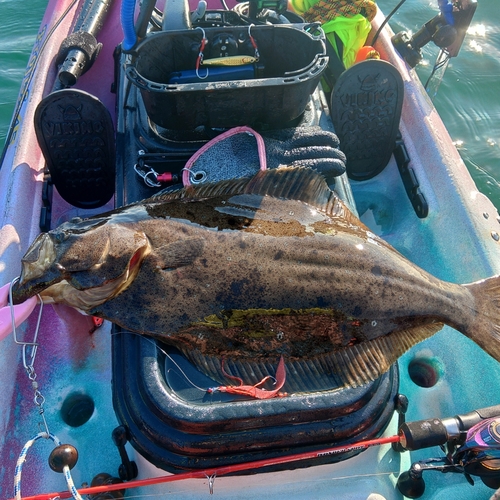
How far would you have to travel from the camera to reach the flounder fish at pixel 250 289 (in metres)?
2.51

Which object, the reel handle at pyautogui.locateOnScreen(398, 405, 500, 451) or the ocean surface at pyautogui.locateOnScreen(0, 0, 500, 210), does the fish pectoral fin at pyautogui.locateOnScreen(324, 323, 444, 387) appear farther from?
the ocean surface at pyautogui.locateOnScreen(0, 0, 500, 210)

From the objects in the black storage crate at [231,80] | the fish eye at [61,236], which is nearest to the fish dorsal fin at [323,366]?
the fish eye at [61,236]

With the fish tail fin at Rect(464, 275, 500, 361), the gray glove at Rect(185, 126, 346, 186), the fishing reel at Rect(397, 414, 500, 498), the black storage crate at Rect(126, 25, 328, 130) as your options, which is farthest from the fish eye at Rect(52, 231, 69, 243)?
the fish tail fin at Rect(464, 275, 500, 361)

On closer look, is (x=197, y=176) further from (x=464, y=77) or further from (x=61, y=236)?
(x=464, y=77)

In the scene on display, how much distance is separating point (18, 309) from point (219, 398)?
1.38m

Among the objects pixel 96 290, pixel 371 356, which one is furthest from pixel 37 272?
pixel 371 356

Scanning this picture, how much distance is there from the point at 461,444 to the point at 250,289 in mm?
1684

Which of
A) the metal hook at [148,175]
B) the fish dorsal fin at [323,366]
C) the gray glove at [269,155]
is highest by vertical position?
the gray glove at [269,155]

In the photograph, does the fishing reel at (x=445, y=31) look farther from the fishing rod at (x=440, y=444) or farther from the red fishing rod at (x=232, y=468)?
the red fishing rod at (x=232, y=468)

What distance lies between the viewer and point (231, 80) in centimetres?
359

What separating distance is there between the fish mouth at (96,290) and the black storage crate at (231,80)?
1.29 meters

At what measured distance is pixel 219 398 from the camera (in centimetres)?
254

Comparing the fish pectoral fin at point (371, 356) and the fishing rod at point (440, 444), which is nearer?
the fishing rod at point (440, 444)

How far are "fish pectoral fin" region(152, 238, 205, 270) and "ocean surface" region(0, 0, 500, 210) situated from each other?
208 inches
